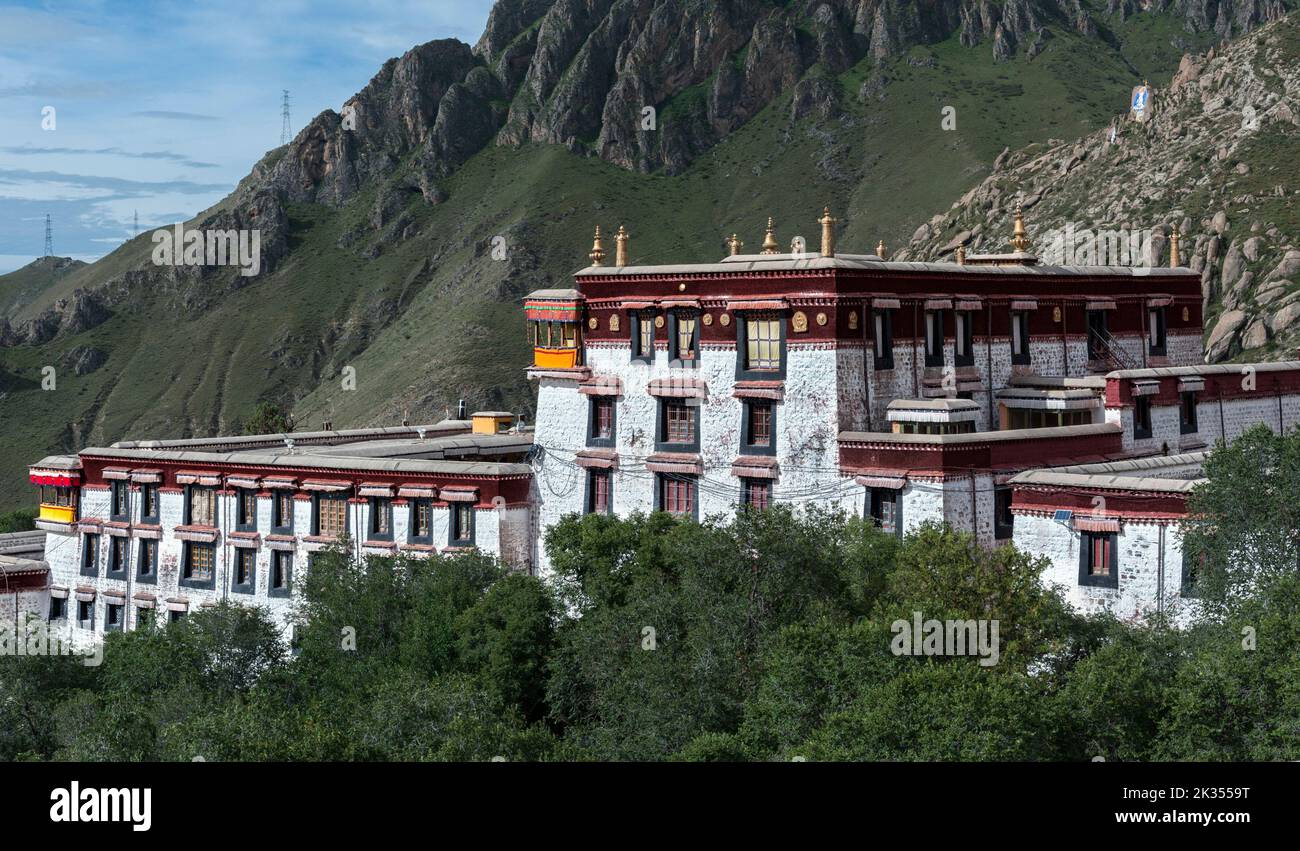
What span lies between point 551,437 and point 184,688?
643 inches

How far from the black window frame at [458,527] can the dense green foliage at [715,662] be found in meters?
2.62

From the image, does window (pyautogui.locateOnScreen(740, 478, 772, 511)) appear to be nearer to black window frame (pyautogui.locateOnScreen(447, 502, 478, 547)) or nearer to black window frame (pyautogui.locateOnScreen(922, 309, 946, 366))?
black window frame (pyautogui.locateOnScreen(922, 309, 946, 366))

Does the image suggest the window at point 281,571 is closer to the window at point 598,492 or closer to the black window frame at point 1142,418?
the window at point 598,492

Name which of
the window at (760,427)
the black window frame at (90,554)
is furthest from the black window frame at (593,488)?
the black window frame at (90,554)

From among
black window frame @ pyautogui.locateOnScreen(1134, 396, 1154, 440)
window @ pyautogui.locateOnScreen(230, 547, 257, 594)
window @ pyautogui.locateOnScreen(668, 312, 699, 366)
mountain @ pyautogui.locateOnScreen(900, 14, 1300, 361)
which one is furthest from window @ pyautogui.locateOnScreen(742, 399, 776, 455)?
mountain @ pyautogui.locateOnScreen(900, 14, 1300, 361)

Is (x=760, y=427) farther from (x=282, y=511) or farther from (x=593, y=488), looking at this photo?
(x=282, y=511)

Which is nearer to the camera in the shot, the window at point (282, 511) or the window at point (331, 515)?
the window at point (331, 515)

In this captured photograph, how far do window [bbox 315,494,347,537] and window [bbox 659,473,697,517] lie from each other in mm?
12164

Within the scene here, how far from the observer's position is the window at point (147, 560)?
222 ft

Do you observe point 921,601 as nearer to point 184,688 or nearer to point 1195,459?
point 1195,459

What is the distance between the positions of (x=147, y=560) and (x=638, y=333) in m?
23.3

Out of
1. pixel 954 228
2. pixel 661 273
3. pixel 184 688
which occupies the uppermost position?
pixel 954 228
